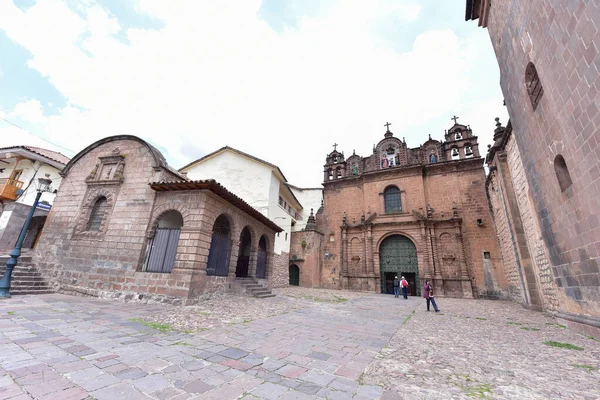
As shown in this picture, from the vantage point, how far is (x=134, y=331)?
4504 mm

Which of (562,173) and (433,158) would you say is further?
(433,158)

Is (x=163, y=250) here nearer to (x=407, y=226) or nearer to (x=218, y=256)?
(x=218, y=256)

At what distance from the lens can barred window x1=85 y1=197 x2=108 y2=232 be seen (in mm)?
9969

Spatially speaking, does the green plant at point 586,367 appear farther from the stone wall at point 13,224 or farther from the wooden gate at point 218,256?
the stone wall at point 13,224

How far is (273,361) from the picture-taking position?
3.39 metres

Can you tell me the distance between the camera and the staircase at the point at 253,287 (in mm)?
10836

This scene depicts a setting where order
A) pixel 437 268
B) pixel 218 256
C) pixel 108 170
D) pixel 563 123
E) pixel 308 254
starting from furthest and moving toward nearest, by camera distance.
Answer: pixel 308 254, pixel 437 268, pixel 108 170, pixel 218 256, pixel 563 123

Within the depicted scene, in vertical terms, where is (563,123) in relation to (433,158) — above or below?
below

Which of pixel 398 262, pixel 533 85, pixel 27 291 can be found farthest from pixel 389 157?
pixel 27 291

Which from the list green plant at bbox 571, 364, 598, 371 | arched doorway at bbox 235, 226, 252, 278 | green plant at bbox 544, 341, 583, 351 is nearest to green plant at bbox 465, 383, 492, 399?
green plant at bbox 571, 364, 598, 371

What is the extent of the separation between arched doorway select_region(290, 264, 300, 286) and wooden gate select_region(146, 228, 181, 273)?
47.5ft

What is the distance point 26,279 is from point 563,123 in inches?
671

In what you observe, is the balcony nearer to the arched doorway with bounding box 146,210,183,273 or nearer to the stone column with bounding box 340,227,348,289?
the arched doorway with bounding box 146,210,183,273

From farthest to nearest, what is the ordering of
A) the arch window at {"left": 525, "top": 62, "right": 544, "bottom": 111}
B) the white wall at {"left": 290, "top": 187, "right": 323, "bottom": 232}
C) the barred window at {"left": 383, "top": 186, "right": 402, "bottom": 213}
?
the white wall at {"left": 290, "top": 187, "right": 323, "bottom": 232}, the barred window at {"left": 383, "top": 186, "right": 402, "bottom": 213}, the arch window at {"left": 525, "top": 62, "right": 544, "bottom": 111}
